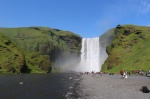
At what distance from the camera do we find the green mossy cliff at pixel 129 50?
135 meters

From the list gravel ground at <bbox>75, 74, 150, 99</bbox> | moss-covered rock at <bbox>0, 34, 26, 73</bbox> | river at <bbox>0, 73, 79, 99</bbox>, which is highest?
moss-covered rock at <bbox>0, 34, 26, 73</bbox>

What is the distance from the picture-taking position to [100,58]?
641 feet

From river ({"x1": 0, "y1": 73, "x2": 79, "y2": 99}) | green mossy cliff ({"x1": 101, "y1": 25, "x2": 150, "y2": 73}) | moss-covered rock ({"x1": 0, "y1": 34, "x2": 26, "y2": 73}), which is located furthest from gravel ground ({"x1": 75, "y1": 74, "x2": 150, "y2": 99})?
moss-covered rock ({"x1": 0, "y1": 34, "x2": 26, "y2": 73})

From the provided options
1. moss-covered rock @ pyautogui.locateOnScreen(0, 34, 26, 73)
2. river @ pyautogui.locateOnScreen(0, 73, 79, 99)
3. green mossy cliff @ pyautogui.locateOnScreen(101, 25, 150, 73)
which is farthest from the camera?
moss-covered rock @ pyautogui.locateOnScreen(0, 34, 26, 73)

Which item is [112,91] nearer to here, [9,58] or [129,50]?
[129,50]

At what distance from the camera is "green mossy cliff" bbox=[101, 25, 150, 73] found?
135 m

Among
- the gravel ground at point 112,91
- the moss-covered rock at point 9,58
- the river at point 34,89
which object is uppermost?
the moss-covered rock at point 9,58

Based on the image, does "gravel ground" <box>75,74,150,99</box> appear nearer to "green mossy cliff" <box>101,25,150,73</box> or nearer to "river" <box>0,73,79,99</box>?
"river" <box>0,73,79,99</box>

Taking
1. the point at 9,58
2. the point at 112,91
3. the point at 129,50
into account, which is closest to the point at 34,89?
the point at 112,91

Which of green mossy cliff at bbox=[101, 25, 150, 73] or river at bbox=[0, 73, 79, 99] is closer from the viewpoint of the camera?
river at bbox=[0, 73, 79, 99]

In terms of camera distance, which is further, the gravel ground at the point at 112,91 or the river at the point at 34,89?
the river at the point at 34,89

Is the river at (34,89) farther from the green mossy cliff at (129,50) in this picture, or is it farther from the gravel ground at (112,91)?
the green mossy cliff at (129,50)

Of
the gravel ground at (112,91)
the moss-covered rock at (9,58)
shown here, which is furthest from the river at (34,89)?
the moss-covered rock at (9,58)

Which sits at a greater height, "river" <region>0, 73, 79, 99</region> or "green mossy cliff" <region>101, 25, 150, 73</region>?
"green mossy cliff" <region>101, 25, 150, 73</region>
